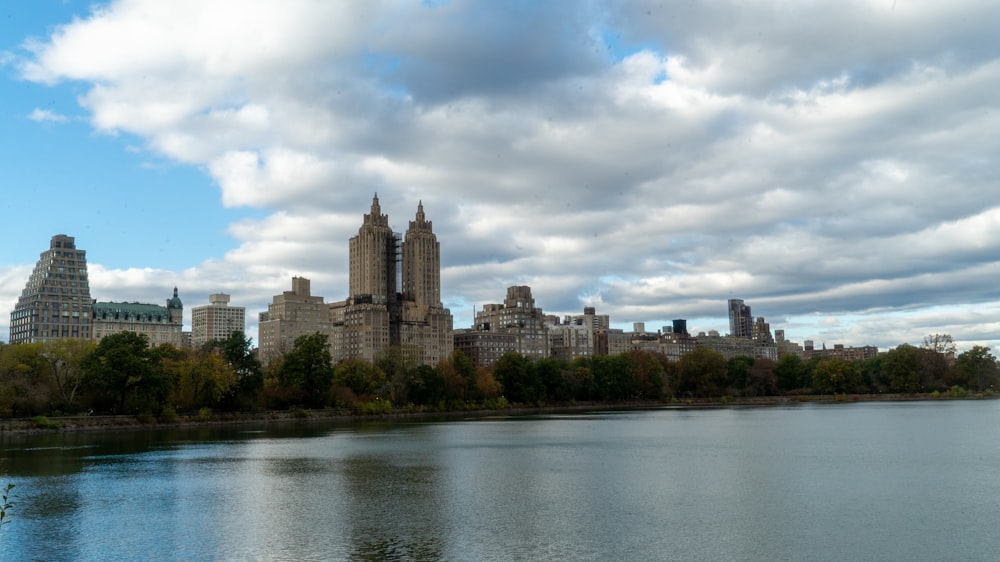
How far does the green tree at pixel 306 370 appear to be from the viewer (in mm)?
134625

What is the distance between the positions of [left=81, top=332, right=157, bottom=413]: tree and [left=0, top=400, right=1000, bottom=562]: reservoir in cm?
2245

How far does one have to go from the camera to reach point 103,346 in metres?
108

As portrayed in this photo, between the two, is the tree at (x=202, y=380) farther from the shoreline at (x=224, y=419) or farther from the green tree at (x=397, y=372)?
the green tree at (x=397, y=372)

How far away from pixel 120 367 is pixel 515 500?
255 ft

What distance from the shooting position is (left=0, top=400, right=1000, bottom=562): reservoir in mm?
34219

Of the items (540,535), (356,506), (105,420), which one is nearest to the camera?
(540,535)

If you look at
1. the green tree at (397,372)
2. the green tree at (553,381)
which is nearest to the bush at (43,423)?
the green tree at (397,372)

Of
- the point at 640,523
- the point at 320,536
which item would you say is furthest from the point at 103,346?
the point at 640,523

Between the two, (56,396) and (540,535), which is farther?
(56,396)

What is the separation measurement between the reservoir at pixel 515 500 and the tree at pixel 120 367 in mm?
22446

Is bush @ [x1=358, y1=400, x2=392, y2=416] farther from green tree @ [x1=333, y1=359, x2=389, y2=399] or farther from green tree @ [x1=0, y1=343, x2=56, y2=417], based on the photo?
green tree @ [x1=0, y1=343, x2=56, y2=417]

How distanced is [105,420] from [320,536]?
82327 mm

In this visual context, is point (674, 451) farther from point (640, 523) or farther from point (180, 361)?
point (180, 361)

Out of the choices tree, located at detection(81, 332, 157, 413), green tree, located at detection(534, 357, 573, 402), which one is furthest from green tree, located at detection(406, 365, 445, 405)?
tree, located at detection(81, 332, 157, 413)
